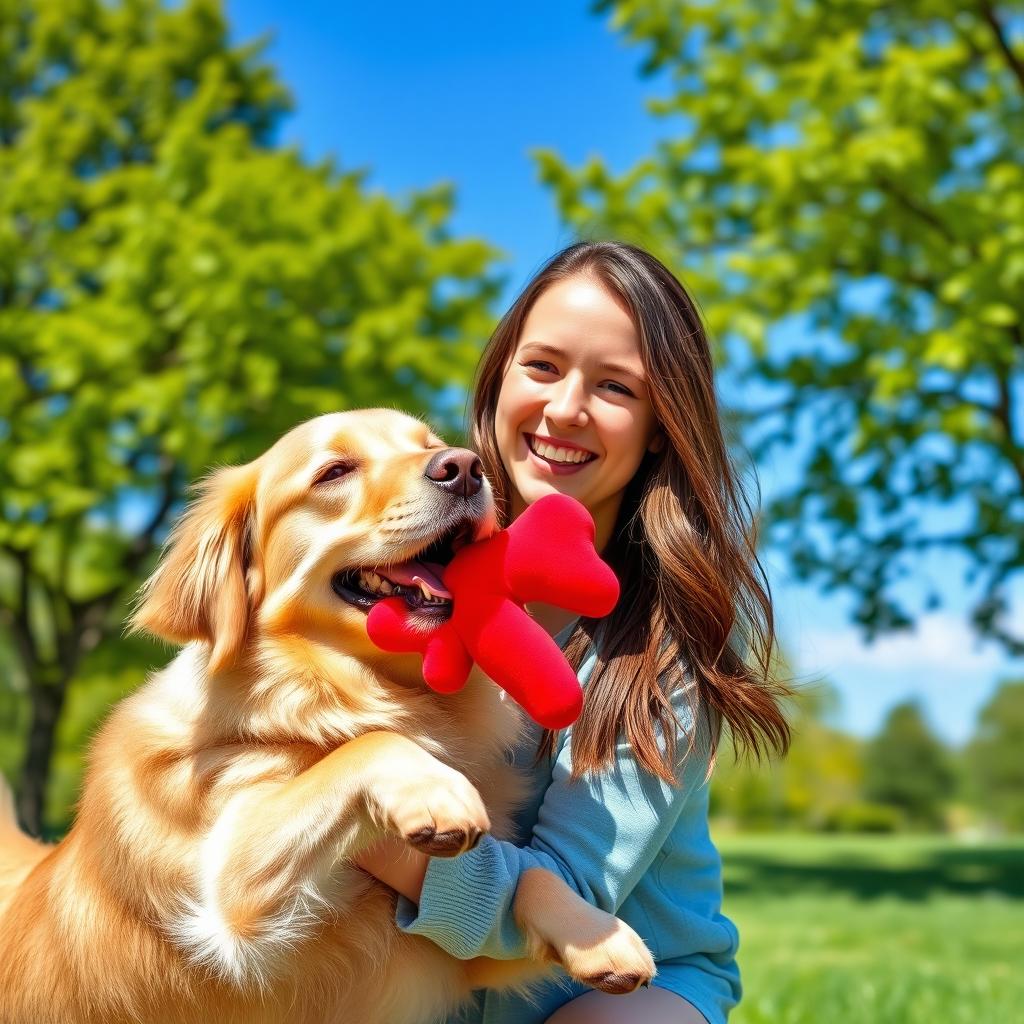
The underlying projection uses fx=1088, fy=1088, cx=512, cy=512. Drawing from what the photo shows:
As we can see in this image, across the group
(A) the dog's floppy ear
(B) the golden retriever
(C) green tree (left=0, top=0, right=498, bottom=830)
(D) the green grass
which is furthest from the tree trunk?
(A) the dog's floppy ear

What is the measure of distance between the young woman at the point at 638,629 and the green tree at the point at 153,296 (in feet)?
32.4

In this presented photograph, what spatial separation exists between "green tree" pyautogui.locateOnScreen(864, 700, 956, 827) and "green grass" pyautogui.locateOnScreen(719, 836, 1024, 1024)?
24014 mm

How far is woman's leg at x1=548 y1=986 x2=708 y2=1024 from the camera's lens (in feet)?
8.36

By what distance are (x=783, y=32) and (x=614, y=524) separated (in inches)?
402

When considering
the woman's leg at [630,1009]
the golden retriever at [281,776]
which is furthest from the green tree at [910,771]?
the golden retriever at [281,776]

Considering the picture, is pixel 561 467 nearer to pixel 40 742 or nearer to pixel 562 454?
pixel 562 454

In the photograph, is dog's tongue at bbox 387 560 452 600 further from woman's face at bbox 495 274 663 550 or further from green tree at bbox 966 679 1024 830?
green tree at bbox 966 679 1024 830

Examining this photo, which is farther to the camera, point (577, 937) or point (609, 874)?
point (609, 874)

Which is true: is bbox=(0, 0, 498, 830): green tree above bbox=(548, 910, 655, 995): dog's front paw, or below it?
above

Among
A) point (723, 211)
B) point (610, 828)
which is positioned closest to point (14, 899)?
point (610, 828)

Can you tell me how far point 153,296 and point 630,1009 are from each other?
1260 centimetres

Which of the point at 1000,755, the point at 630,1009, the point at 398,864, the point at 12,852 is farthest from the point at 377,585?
the point at 1000,755

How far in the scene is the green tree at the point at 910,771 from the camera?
41.6m

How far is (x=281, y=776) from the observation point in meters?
2.45
